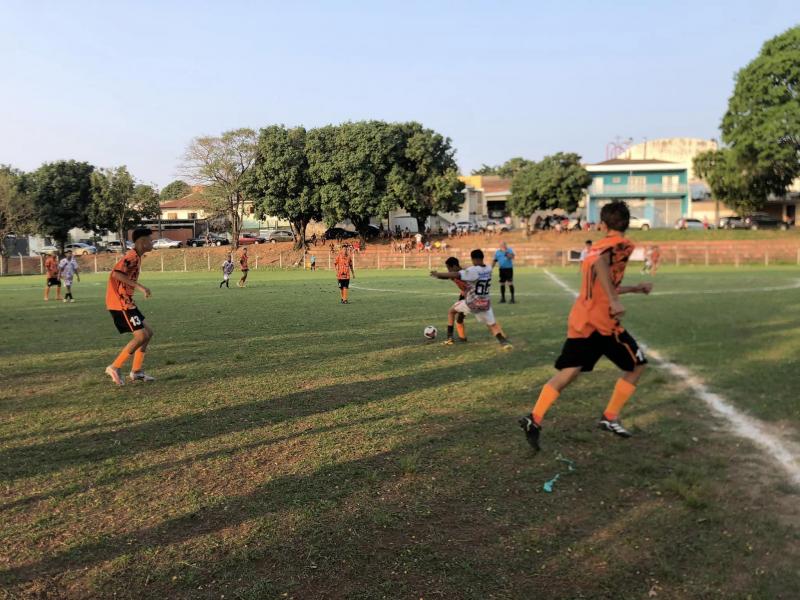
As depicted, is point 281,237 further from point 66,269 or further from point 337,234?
point 66,269

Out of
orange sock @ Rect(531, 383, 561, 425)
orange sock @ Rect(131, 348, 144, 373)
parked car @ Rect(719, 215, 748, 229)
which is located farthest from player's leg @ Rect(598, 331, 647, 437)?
parked car @ Rect(719, 215, 748, 229)

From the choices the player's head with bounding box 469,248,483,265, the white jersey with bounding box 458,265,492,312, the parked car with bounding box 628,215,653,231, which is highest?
the parked car with bounding box 628,215,653,231

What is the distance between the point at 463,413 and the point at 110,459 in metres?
3.22

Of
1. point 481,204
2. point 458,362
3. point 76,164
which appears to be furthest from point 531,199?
point 458,362

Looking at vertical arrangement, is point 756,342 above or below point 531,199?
below

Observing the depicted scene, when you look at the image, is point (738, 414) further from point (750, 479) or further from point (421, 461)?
point (421, 461)

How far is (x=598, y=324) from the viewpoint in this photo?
17.3 feet

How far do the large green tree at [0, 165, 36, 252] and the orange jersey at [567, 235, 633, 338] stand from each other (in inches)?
2231

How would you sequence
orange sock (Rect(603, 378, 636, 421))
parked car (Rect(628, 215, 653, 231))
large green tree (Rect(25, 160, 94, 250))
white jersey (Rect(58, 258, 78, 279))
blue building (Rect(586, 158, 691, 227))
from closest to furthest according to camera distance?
orange sock (Rect(603, 378, 636, 421)) → white jersey (Rect(58, 258, 78, 279)) → parked car (Rect(628, 215, 653, 231)) → large green tree (Rect(25, 160, 94, 250)) → blue building (Rect(586, 158, 691, 227))

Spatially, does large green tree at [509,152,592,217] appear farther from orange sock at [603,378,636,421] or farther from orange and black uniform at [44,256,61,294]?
orange sock at [603,378,636,421]

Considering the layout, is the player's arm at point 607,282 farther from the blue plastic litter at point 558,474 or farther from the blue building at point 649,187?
the blue building at point 649,187

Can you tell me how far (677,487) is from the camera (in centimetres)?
425

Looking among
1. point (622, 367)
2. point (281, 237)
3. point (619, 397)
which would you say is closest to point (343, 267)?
point (619, 397)

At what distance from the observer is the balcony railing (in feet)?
198
